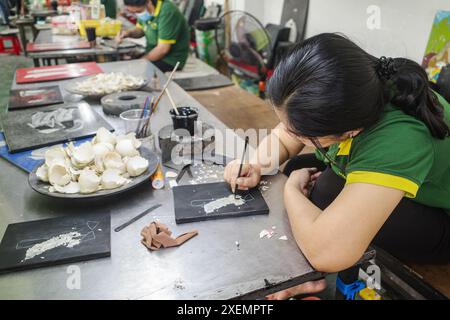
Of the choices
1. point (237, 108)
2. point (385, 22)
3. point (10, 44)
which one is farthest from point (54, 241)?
point (10, 44)

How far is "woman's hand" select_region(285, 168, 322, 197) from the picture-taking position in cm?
116

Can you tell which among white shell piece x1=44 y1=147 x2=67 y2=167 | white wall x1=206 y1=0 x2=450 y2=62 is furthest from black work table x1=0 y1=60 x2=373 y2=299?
white wall x1=206 y1=0 x2=450 y2=62

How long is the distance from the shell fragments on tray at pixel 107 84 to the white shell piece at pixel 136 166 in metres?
0.93

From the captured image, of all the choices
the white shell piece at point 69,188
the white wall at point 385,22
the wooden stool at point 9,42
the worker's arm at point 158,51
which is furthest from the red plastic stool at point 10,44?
the white shell piece at point 69,188

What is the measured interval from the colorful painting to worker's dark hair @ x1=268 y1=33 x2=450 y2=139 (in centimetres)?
168

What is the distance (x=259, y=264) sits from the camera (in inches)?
34.9

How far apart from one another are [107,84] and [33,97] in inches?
15.1

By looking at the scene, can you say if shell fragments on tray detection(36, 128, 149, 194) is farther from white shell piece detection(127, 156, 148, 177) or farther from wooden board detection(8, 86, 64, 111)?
wooden board detection(8, 86, 64, 111)

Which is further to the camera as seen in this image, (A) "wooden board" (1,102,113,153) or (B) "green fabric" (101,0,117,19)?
(B) "green fabric" (101,0,117,19)

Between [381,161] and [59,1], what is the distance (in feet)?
20.1

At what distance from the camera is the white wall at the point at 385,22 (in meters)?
2.60

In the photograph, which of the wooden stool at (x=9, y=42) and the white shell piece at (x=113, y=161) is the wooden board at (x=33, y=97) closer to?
the white shell piece at (x=113, y=161)
